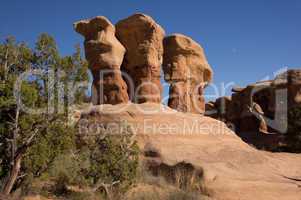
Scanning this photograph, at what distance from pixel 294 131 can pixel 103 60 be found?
603 inches

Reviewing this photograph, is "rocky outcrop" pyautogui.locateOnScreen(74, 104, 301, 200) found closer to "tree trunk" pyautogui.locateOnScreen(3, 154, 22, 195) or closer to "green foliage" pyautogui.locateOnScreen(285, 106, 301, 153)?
"tree trunk" pyautogui.locateOnScreen(3, 154, 22, 195)

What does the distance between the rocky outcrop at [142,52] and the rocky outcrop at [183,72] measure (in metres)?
2.91

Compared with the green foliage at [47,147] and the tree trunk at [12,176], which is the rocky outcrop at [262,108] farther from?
the tree trunk at [12,176]

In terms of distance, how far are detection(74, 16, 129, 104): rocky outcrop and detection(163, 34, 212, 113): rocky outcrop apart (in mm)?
5211

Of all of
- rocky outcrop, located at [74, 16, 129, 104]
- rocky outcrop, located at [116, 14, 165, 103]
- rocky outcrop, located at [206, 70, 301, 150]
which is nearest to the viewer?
rocky outcrop, located at [74, 16, 129, 104]

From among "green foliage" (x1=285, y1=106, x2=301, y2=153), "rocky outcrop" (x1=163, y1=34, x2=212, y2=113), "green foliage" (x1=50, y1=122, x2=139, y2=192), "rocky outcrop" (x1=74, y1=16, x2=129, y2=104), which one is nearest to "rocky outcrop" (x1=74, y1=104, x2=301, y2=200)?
"green foliage" (x1=50, y1=122, x2=139, y2=192)

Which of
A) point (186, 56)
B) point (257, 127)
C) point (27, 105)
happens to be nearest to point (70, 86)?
point (27, 105)

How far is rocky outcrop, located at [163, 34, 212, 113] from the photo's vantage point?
2408 cm

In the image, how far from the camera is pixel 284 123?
94.4ft

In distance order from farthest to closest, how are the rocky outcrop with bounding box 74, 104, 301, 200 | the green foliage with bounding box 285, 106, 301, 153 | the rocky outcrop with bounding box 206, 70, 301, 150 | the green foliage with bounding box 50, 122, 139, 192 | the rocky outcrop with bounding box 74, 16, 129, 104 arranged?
the rocky outcrop with bounding box 206, 70, 301, 150 < the green foliage with bounding box 285, 106, 301, 153 < the rocky outcrop with bounding box 74, 16, 129, 104 < the rocky outcrop with bounding box 74, 104, 301, 200 < the green foliage with bounding box 50, 122, 139, 192

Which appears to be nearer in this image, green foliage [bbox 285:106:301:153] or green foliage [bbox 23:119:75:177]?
green foliage [bbox 23:119:75:177]

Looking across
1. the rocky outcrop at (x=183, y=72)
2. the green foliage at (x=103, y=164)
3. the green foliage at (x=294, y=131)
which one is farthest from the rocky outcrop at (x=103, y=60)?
the green foliage at (x=294, y=131)

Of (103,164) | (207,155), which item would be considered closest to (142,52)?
(207,155)

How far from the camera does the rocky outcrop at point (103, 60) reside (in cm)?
1928
